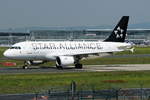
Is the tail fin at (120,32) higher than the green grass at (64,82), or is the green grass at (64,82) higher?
the tail fin at (120,32)

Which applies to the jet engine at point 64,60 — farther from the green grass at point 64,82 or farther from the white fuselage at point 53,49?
the green grass at point 64,82

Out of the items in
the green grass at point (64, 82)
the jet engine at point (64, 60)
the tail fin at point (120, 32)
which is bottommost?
the green grass at point (64, 82)

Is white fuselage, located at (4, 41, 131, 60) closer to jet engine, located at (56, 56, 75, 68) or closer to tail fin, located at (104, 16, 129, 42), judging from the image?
tail fin, located at (104, 16, 129, 42)

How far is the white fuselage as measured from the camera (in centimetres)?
7088

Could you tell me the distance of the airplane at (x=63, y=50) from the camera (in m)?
71.1

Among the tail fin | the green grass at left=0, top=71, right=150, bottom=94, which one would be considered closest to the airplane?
the tail fin

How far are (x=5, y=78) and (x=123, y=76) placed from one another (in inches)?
544

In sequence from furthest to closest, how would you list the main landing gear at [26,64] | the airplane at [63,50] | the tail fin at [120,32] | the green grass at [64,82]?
the tail fin at [120,32] → the main landing gear at [26,64] → the airplane at [63,50] → the green grass at [64,82]

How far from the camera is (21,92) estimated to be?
4234 cm

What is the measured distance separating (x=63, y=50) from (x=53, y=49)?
1644 millimetres

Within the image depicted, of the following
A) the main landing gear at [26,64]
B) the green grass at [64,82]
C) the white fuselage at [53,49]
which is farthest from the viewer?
the main landing gear at [26,64]

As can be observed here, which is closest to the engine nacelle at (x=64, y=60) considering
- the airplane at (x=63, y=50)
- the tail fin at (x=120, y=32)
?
the airplane at (x=63, y=50)

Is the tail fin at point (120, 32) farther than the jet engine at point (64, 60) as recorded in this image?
Yes

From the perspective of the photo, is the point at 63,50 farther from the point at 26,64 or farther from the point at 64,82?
the point at 64,82
